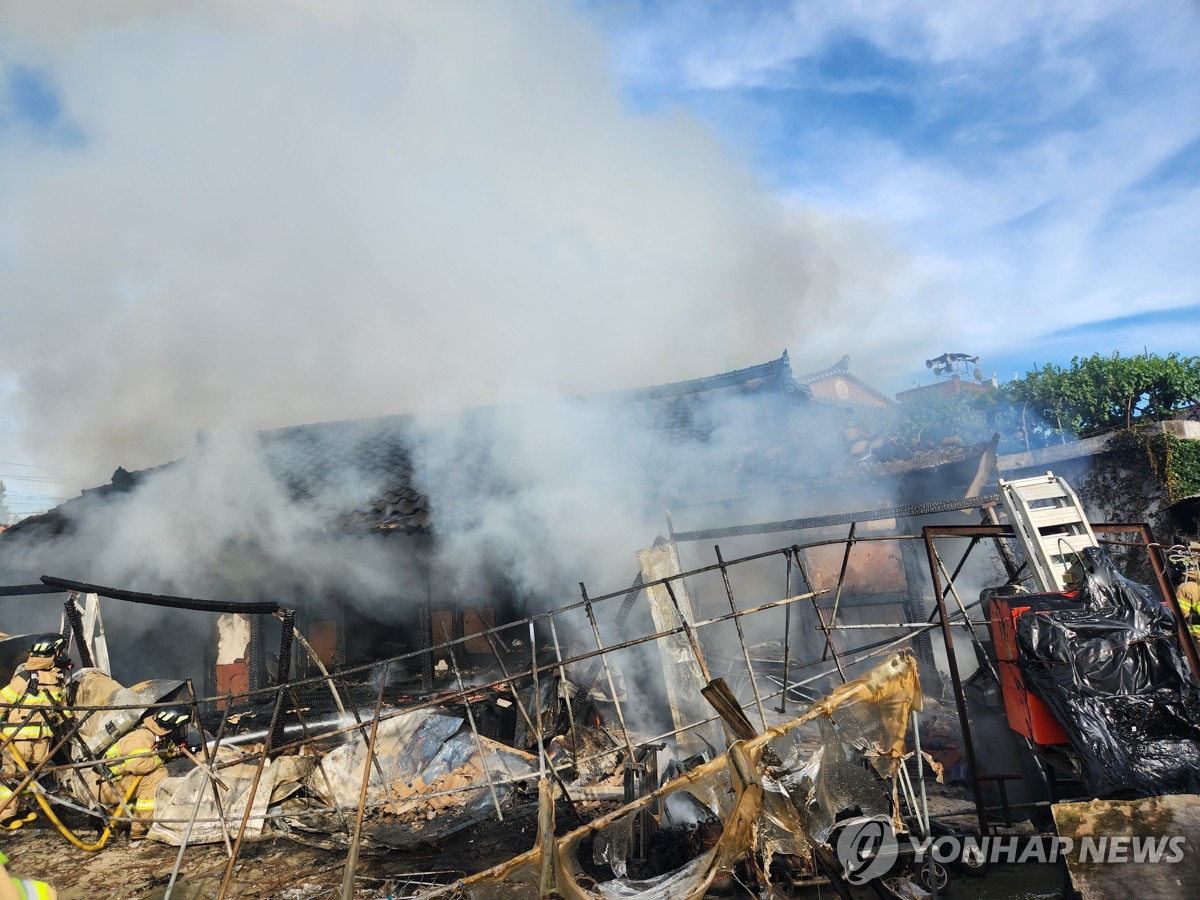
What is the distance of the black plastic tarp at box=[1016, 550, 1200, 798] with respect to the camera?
4.46 metres

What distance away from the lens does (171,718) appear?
6.66 metres

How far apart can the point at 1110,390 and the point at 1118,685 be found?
16314 millimetres

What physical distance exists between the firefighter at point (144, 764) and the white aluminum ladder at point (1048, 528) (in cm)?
866

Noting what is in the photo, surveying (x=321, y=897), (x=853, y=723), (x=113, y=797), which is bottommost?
(x=321, y=897)

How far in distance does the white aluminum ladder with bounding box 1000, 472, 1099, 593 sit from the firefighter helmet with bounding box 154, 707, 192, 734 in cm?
867

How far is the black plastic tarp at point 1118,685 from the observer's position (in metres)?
4.46

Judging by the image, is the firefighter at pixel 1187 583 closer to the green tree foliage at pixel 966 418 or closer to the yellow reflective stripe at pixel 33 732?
the green tree foliage at pixel 966 418

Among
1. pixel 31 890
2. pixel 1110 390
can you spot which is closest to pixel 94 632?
pixel 31 890

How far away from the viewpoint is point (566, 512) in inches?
388

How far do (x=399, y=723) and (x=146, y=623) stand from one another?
22.4 feet

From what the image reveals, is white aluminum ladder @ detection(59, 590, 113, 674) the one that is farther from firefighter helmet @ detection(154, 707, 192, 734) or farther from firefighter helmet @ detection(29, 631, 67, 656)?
firefighter helmet @ detection(154, 707, 192, 734)

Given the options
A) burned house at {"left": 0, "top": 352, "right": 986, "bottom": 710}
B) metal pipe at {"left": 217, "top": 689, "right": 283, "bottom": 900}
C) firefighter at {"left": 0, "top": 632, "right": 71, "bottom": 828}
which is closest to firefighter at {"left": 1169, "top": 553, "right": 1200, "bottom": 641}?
burned house at {"left": 0, "top": 352, "right": 986, "bottom": 710}

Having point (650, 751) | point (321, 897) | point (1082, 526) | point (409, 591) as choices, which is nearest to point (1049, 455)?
point (1082, 526)

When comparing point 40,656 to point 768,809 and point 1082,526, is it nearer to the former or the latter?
point 768,809
